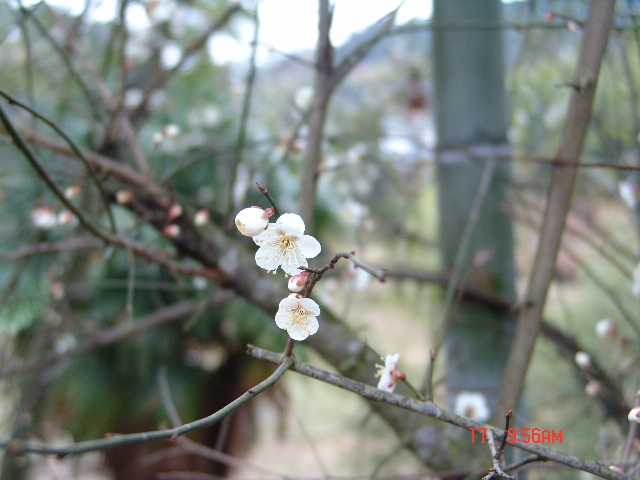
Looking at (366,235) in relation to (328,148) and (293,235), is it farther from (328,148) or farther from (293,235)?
(293,235)

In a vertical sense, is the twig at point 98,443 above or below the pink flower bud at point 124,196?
below

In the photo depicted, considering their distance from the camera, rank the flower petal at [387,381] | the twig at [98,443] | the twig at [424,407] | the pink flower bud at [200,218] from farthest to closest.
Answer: the pink flower bud at [200,218] → the flower petal at [387,381] → the twig at [424,407] → the twig at [98,443]

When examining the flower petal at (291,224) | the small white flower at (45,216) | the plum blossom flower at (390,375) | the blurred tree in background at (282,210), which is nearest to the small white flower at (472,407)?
the blurred tree in background at (282,210)

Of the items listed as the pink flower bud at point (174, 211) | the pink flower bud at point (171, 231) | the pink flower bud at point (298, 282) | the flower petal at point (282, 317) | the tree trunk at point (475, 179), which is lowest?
the flower petal at point (282, 317)

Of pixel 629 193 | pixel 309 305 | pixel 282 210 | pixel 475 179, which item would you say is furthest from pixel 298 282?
pixel 282 210

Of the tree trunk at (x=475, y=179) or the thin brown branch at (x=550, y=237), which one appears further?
the tree trunk at (x=475, y=179)

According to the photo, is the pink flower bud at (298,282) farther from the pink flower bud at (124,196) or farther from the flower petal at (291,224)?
the pink flower bud at (124,196)

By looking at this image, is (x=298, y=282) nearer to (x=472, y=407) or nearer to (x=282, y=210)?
(x=472, y=407)
